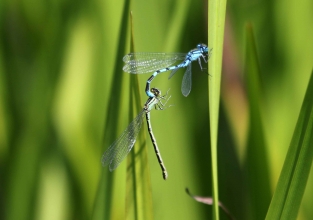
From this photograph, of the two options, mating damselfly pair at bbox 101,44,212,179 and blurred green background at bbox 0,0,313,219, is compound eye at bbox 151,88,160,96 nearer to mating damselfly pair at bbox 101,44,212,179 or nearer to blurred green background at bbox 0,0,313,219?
mating damselfly pair at bbox 101,44,212,179

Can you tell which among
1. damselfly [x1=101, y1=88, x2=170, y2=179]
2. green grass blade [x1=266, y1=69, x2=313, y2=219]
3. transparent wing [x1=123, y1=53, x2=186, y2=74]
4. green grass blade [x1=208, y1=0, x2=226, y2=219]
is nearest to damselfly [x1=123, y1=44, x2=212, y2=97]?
transparent wing [x1=123, y1=53, x2=186, y2=74]

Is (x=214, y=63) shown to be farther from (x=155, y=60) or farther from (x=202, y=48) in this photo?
(x=202, y=48)

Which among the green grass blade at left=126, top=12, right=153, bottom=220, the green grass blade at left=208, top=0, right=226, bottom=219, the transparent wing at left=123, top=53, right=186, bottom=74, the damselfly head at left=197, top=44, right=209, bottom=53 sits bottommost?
the green grass blade at left=126, top=12, right=153, bottom=220

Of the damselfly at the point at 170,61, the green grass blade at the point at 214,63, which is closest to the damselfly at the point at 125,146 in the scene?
the damselfly at the point at 170,61

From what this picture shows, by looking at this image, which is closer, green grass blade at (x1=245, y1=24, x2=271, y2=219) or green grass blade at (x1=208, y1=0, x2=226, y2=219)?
green grass blade at (x1=208, y1=0, x2=226, y2=219)

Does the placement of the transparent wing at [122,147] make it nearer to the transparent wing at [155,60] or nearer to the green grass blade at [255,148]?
the transparent wing at [155,60]

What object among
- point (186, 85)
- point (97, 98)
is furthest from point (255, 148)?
point (97, 98)

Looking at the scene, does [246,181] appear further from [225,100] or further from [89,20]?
[89,20]
